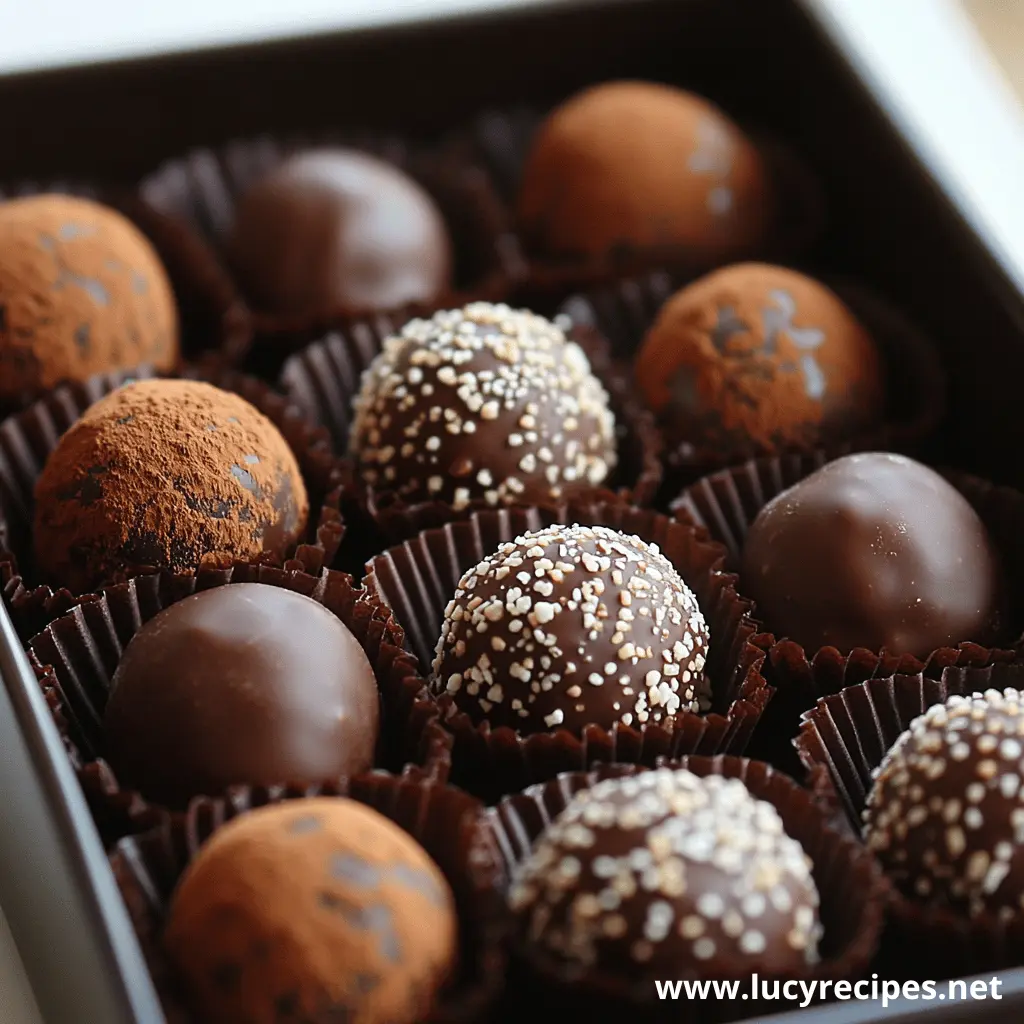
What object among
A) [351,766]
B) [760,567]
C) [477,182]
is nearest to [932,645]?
[760,567]

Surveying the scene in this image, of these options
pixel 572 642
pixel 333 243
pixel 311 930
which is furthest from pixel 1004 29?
pixel 311 930

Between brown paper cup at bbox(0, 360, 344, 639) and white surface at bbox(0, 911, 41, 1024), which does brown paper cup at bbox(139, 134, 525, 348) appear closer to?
brown paper cup at bbox(0, 360, 344, 639)

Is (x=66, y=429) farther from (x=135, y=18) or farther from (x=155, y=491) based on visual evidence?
(x=135, y=18)

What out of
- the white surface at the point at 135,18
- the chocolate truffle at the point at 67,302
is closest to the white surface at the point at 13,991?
the chocolate truffle at the point at 67,302

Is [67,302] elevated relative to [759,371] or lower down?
elevated

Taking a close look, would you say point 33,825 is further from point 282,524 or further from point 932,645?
point 932,645

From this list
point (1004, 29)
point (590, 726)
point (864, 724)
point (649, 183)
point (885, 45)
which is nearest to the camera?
point (590, 726)
